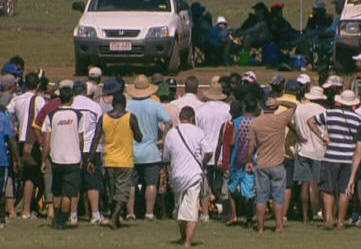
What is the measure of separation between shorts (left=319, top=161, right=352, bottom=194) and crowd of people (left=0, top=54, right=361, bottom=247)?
18 millimetres

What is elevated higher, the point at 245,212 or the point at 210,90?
the point at 210,90

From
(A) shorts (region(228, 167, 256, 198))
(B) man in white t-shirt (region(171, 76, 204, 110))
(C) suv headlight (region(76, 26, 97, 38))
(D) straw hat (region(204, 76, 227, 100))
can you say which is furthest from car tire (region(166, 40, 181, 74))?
(A) shorts (region(228, 167, 256, 198))

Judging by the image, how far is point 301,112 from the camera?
2059 cm

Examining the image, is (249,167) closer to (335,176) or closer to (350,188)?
(335,176)

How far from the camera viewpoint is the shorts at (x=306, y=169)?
2066cm

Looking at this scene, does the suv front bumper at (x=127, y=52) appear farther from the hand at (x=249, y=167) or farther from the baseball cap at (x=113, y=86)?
the hand at (x=249, y=167)

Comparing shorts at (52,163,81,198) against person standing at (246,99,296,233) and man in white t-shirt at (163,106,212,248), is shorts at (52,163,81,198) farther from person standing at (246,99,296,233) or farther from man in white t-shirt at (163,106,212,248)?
person standing at (246,99,296,233)

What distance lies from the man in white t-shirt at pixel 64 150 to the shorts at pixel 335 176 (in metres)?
3.08

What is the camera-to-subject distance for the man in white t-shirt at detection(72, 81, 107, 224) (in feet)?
66.2

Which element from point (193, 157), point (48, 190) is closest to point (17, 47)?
point (48, 190)

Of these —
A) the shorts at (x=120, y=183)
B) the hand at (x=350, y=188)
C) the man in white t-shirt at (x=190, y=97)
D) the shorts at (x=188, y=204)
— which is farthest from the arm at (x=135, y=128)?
the hand at (x=350, y=188)

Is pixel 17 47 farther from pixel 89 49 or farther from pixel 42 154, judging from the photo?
pixel 42 154

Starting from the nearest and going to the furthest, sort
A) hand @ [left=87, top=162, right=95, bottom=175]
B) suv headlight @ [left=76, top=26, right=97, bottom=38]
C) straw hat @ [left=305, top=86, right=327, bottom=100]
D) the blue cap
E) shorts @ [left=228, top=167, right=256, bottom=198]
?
shorts @ [left=228, top=167, right=256, bottom=198], hand @ [left=87, top=162, right=95, bottom=175], straw hat @ [left=305, top=86, right=327, bottom=100], the blue cap, suv headlight @ [left=76, top=26, right=97, bottom=38]

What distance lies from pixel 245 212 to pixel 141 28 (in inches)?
427
